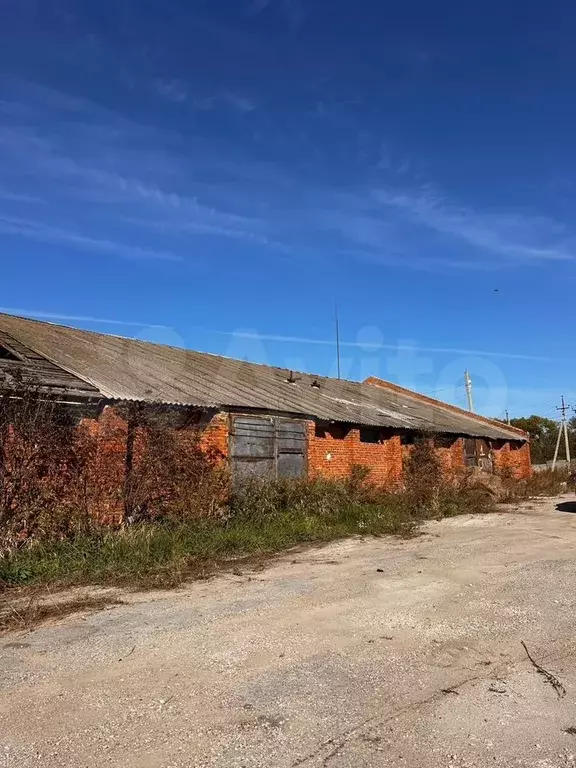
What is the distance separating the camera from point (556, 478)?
2695cm

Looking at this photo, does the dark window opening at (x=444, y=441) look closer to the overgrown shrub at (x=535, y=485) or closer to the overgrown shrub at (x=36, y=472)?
the overgrown shrub at (x=535, y=485)

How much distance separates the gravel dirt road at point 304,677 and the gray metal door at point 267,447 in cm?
650

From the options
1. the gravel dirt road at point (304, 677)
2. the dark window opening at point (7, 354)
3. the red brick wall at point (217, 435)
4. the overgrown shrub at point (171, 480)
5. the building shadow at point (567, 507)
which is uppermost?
the dark window opening at point (7, 354)

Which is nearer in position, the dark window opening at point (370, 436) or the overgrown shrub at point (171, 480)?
the overgrown shrub at point (171, 480)

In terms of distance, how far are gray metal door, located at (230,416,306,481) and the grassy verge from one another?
1.23 metres

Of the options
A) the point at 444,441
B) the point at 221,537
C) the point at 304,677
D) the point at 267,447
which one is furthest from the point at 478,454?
the point at 304,677

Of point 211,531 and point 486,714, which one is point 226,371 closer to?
point 211,531

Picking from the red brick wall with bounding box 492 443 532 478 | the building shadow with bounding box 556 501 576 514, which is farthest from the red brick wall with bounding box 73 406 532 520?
the red brick wall with bounding box 492 443 532 478

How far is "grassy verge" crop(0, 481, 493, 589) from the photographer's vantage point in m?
7.98

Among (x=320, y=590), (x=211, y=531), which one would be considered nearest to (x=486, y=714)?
(x=320, y=590)

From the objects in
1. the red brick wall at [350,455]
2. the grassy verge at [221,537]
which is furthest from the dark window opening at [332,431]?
the grassy verge at [221,537]

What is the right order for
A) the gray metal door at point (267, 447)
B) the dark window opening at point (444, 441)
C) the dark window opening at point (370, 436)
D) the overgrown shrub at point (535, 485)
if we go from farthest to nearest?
the dark window opening at point (444, 441)
the overgrown shrub at point (535, 485)
the dark window opening at point (370, 436)
the gray metal door at point (267, 447)

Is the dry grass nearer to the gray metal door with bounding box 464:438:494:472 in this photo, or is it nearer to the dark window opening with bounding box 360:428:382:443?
the dark window opening with bounding box 360:428:382:443

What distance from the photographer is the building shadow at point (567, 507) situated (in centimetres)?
1728
